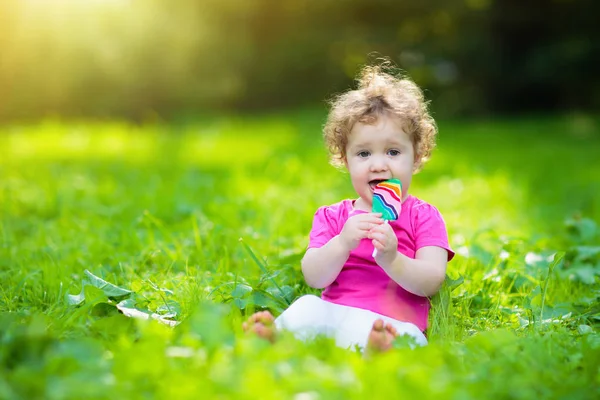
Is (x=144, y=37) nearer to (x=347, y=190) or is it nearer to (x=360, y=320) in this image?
(x=347, y=190)

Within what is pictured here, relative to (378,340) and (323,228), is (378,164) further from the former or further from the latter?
(378,340)

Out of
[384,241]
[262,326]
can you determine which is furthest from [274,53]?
[262,326]

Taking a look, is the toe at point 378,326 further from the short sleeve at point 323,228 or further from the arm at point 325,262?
the short sleeve at point 323,228

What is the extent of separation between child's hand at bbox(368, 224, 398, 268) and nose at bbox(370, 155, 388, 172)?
224 millimetres

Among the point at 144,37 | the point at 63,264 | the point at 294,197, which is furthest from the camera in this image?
the point at 144,37

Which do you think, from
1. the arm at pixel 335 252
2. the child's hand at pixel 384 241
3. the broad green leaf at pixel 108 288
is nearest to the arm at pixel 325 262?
the arm at pixel 335 252

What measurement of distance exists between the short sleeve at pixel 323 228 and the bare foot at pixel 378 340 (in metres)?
0.43

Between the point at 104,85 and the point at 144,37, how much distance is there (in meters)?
1.05

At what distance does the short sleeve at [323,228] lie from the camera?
248 cm

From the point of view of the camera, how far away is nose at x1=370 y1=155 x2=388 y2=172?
239cm

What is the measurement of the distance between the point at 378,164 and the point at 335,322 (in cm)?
51

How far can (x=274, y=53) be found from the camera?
14.3 m

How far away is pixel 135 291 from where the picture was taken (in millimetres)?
2609

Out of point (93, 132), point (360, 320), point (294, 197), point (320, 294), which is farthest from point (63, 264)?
point (93, 132)
